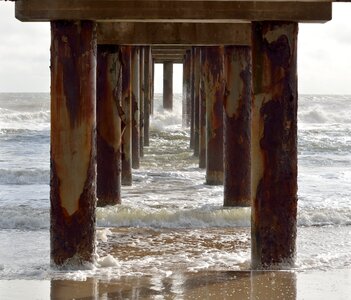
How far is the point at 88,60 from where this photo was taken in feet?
19.6

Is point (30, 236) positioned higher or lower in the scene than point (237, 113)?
lower

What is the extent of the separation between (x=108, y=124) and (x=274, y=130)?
4164 millimetres

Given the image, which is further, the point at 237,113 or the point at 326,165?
the point at 326,165

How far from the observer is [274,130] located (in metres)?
5.97

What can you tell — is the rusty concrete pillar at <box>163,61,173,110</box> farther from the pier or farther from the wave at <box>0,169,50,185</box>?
the pier

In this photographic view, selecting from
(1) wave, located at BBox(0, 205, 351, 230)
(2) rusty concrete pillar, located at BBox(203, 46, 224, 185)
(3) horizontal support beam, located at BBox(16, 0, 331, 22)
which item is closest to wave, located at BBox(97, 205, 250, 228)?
(1) wave, located at BBox(0, 205, 351, 230)

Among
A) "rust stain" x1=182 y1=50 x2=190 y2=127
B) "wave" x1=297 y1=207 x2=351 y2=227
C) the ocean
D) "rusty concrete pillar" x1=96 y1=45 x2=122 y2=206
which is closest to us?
the ocean

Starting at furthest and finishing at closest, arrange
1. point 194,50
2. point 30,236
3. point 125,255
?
point 194,50
point 30,236
point 125,255

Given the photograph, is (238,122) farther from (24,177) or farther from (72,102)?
(24,177)

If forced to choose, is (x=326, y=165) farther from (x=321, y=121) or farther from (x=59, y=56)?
(x=321, y=121)

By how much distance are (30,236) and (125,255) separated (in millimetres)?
1520

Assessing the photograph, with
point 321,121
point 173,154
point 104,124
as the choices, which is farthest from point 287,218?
point 321,121

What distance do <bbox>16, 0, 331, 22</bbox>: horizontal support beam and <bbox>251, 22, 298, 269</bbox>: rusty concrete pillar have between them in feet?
0.43

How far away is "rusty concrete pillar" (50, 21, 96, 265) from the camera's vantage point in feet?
19.5
